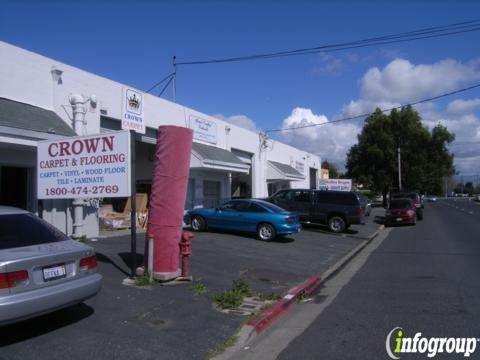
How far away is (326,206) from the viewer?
897 inches

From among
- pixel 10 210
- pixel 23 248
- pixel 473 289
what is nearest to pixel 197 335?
pixel 23 248

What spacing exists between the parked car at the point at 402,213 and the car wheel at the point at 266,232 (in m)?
15.6

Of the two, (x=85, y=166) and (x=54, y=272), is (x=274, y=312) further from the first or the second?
(x=85, y=166)

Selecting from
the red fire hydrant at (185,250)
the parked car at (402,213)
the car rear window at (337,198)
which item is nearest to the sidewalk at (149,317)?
the red fire hydrant at (185,250)

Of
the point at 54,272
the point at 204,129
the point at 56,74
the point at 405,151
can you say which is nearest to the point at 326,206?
the point at 204,129

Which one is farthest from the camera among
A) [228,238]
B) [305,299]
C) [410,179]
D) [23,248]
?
[410,179]

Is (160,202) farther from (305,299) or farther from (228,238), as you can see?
(228,238)

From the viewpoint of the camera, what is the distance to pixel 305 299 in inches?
359

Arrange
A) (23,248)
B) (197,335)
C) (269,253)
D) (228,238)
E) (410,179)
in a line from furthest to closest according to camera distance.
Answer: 1. (410,179)
2. (228,238)
3. (269,253)
4. (197,335)
5. (23,248)

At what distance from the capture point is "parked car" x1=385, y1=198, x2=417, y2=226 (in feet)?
98.5

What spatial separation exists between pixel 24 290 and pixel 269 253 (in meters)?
9.47

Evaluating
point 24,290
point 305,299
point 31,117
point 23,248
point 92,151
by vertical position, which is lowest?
point 305,299

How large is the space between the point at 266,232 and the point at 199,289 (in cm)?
869

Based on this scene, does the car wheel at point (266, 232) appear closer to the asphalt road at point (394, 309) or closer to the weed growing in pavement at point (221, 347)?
the asphalt road at point (394, 309)
